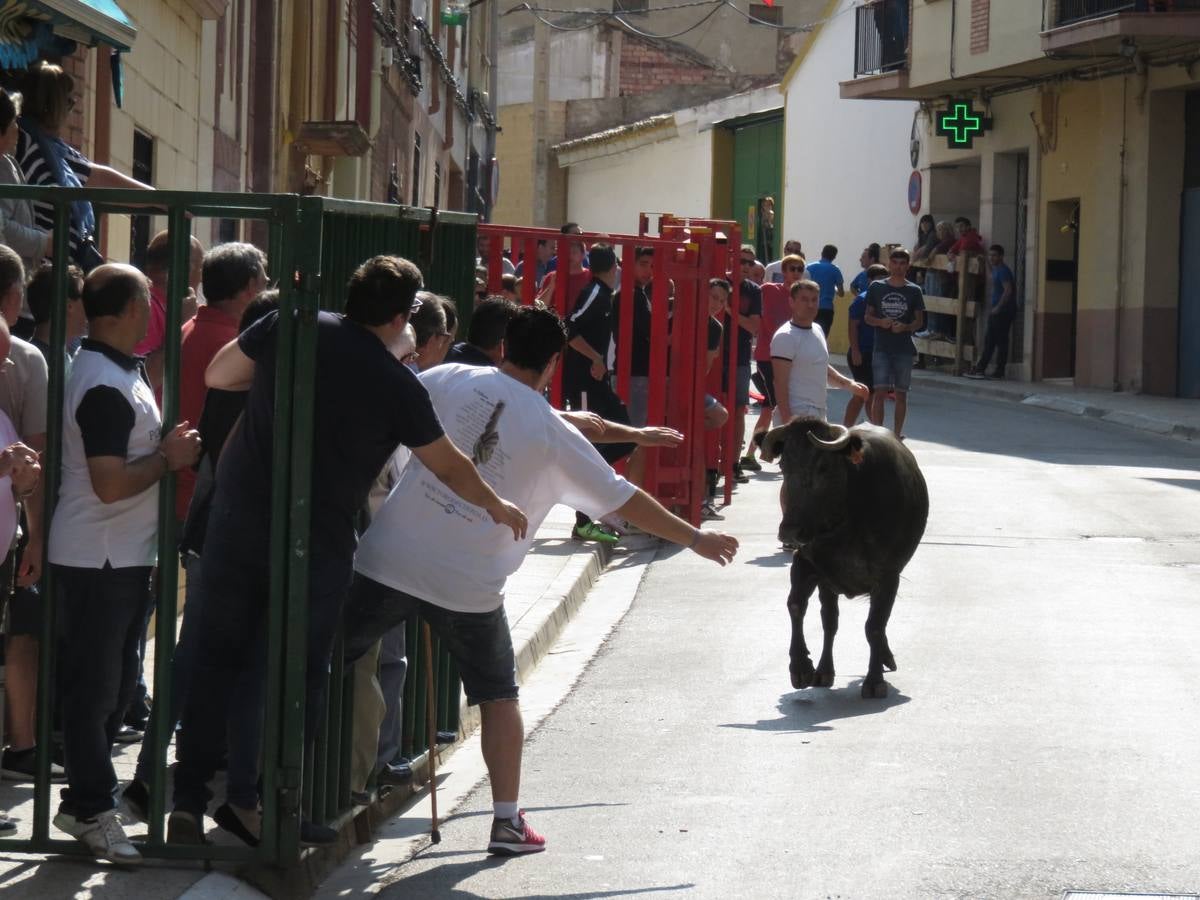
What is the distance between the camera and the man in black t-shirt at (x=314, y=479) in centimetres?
555

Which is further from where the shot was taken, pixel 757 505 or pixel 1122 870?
pixel 757 505

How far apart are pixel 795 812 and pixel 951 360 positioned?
2673 cm

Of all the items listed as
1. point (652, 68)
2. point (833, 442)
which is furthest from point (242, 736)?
point (652, 68)

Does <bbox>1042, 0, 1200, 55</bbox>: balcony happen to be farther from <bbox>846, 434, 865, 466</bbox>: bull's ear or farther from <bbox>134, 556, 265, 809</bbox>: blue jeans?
<bbox>134, 556, 265, 809</bbox>: blue jeans

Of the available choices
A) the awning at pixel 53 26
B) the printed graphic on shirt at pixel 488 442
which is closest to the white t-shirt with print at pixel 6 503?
the printed graphic on shirt at pixel 488 442

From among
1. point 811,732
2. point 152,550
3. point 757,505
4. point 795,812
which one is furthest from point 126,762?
point 757,505

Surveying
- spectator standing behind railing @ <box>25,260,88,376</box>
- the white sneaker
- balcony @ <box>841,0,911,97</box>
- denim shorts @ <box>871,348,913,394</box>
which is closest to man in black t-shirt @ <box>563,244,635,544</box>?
denim shorts @ <box>871,348,913,394</box>

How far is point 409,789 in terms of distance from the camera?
7.15m

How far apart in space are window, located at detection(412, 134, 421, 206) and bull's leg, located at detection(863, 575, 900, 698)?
855 inches

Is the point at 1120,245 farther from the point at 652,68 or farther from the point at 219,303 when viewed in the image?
the point at 652,68

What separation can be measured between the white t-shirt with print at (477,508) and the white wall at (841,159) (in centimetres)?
3025

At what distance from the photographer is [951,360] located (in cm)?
3284

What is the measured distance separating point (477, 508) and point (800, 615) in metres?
3.40

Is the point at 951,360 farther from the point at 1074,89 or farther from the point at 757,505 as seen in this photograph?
the point at 757,505
